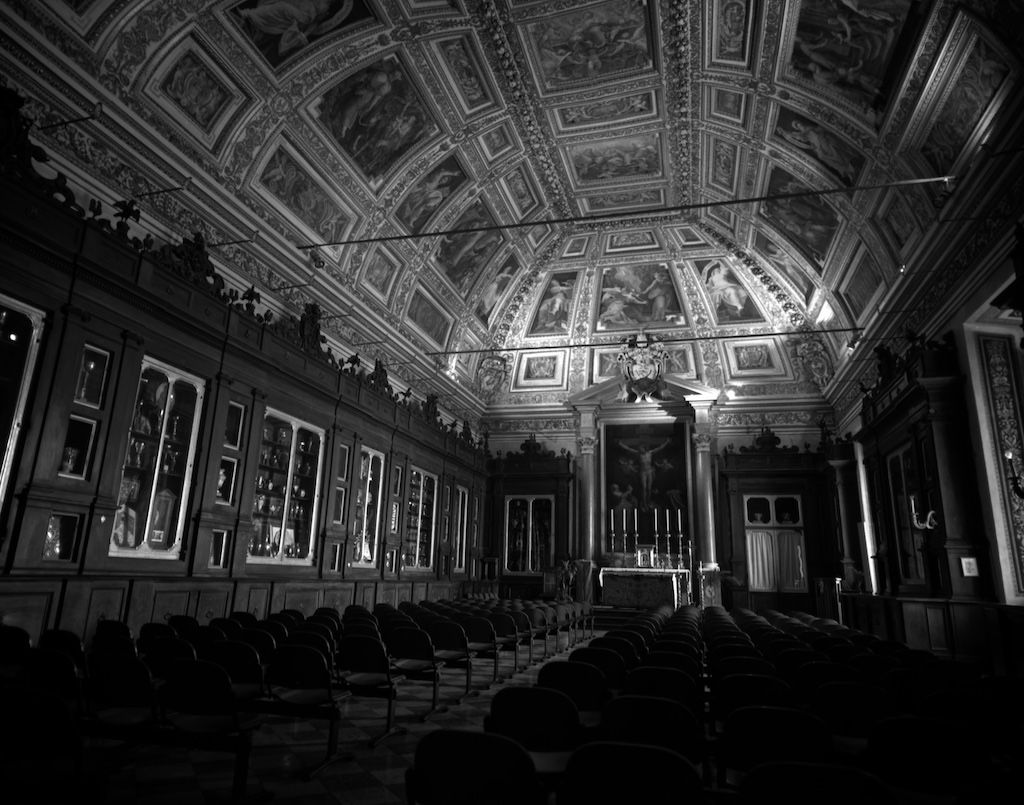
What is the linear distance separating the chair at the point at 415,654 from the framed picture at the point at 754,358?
1886 centimetres

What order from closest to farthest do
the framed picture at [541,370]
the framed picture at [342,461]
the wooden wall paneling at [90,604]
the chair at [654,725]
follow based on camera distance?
the chair at [654,725] → the wooden wall paneling at [90,604] → the framed picture at [342,461] → the framed picture at [541,370]

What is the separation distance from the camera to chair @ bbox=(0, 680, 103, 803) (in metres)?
2.98

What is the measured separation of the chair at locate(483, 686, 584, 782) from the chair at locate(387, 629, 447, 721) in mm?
3079

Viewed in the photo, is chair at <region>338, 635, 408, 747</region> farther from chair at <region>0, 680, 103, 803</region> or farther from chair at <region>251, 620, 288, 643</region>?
chair at <region>0, 680, 103, 803</region>

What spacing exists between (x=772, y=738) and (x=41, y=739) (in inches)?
137

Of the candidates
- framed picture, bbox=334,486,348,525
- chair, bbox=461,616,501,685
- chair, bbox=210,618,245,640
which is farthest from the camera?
framed picture, bbox=334,486,348,525

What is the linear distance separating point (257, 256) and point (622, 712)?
447 inches

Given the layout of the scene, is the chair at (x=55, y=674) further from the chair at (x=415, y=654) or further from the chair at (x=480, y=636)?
the chair at (x=480, y=636)

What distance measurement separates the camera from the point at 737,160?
16.2m

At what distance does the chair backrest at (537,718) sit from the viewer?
371 centimetres

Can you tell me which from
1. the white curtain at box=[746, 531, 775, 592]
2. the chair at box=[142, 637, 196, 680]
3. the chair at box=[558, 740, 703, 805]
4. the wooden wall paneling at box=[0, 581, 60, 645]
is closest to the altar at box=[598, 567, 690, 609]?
the white curtain at box=[746, 531, 775, 592]

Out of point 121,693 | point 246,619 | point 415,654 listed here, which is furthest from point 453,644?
point 121,693

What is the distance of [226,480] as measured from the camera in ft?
35.2

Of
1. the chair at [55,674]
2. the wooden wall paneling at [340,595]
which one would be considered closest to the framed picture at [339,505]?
the wooden wall paneling at [340,595]
